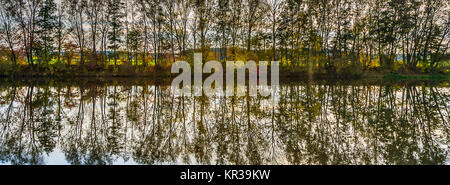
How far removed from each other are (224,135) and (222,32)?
2838 cm

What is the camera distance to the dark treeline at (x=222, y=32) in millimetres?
30781

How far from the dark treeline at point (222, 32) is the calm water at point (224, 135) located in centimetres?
2225

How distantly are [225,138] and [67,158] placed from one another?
111 inches

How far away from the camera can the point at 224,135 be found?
5.77 meters

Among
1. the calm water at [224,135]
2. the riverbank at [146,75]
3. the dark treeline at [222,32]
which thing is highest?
the dark treeline at [222,32]

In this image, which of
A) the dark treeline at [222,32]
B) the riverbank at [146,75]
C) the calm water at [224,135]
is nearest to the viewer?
the calm water at [224,135]

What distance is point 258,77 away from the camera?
29469mm

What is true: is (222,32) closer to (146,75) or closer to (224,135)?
(146,75)

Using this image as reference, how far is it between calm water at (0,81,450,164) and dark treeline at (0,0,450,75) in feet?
73.0

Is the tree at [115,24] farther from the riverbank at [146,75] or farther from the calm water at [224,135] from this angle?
the calm water at [224,135]

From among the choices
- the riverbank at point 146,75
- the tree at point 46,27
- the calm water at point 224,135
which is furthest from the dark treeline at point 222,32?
the calm water at point 224,135

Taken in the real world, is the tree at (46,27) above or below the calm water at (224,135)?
above
